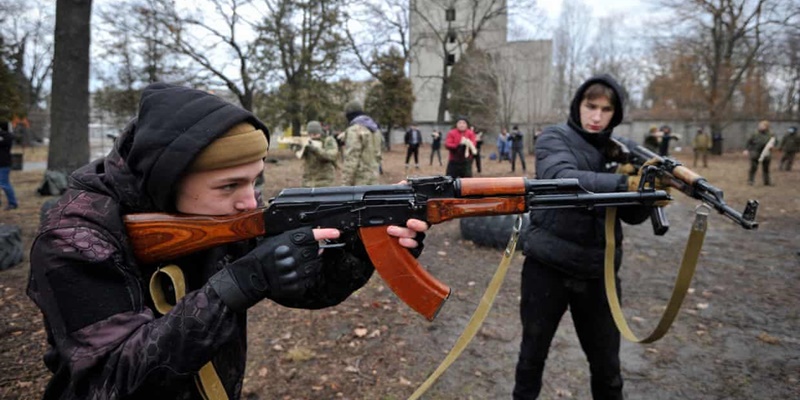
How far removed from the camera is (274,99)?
27078 mm

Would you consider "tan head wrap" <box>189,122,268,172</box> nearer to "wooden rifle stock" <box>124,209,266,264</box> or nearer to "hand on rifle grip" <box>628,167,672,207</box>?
"wooden rifle stock" <box>124,209,266,264</box>

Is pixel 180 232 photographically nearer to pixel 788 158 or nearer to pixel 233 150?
pixel 233 150

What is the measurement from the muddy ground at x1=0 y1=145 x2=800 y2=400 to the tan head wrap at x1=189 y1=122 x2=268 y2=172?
8.41 feet

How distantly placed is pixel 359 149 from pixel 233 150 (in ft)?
23.6

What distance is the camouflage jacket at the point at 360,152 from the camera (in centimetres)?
853

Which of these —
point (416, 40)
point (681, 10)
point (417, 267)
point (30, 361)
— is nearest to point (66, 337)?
point (417, 267)

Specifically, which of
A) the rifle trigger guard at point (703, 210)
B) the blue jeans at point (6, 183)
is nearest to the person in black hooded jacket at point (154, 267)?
the rifle trigger guard at point (703, 210)

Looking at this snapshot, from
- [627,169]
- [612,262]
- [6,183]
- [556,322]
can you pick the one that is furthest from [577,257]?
[6,183]

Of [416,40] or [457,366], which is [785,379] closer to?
[457,366]

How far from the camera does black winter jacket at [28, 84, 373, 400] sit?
4.10 ft

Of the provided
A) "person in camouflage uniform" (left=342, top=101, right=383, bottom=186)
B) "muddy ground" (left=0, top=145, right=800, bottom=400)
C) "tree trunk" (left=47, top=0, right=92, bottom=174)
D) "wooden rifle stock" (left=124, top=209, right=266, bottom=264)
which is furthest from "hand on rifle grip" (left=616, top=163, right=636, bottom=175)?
"tree trunk" (left=47, top=0, right=92, bottom=174)

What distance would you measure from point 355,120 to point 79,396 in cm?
773

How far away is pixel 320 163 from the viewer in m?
8.71

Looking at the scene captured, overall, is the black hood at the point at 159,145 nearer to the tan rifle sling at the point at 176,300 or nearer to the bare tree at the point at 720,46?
the tan rifle sling at the point at 176,300
